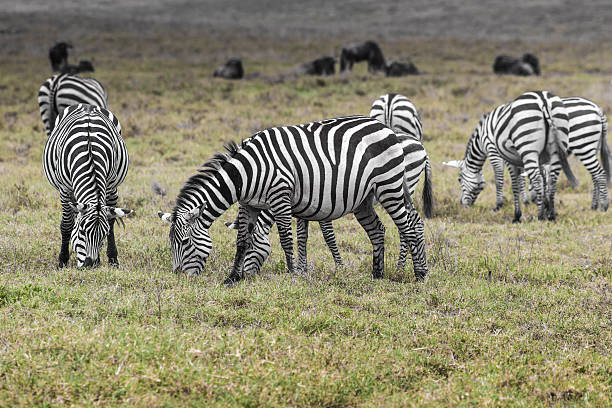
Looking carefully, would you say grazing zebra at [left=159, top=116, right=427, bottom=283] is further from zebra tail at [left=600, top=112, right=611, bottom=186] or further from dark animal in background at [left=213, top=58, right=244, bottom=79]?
dark animal in background at [left=213, top=58, right=244, bottom=79]

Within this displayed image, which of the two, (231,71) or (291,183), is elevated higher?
(231,71)

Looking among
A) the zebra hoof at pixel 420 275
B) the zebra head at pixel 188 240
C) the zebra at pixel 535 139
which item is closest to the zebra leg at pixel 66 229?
the zebra head at pixel 188 240

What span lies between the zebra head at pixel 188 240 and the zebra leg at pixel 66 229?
1.73m

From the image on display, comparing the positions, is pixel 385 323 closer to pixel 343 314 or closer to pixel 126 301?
pixel 343 314

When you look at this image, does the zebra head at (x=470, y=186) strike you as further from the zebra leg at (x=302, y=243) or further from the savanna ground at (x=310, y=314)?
the zebra leg at (x=302, y=243)

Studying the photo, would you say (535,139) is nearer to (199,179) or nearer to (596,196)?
(596,196)

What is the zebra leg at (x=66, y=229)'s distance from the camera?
27.8ft

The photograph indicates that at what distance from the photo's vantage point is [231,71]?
31.5 metres

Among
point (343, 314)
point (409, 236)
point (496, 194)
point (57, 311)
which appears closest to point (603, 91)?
point (496, 194)

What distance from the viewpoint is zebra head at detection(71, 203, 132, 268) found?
7.68 m

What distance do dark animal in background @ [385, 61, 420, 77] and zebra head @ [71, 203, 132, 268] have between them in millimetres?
27092

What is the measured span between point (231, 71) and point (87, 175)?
24.4 meters

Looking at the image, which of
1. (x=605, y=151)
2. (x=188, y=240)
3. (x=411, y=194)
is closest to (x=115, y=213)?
(x=188, y=240)

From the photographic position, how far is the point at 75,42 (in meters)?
43.8
